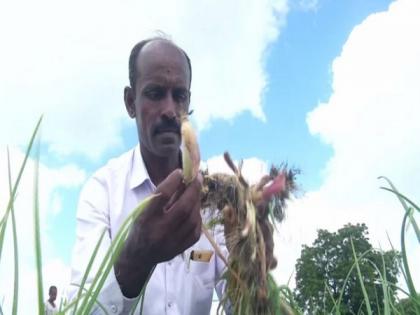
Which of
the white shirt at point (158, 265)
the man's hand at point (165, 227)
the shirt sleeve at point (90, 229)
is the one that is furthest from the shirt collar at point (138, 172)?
the man's hand at point (165, 227)

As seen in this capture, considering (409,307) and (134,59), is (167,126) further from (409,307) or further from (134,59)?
(409,307)

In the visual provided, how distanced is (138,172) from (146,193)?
0.08m

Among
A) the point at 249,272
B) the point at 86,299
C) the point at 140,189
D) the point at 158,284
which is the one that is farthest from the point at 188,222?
the point at 140,189

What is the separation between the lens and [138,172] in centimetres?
238

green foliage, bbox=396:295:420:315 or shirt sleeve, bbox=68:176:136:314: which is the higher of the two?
shirt sleeve, bbox=68:176:136:314

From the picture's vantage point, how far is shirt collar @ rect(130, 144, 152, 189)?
233 centimetres

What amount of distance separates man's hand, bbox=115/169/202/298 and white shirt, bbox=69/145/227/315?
0.74 m

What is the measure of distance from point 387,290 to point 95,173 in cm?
156

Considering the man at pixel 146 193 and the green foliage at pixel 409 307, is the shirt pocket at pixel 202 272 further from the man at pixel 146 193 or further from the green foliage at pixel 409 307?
the green foliage at pixel 409 307

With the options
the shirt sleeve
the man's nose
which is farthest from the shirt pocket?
the man's nose

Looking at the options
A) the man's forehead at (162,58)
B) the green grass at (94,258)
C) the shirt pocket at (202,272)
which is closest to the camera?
the green grass at (94,258)

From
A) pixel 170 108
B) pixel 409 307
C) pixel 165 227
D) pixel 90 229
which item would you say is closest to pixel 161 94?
pixel 170 108

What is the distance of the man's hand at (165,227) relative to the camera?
1033 millimetres

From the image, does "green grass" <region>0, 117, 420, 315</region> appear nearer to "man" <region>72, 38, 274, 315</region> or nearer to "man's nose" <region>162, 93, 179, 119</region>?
"man" <region>72, 38, 274, 315</region>
